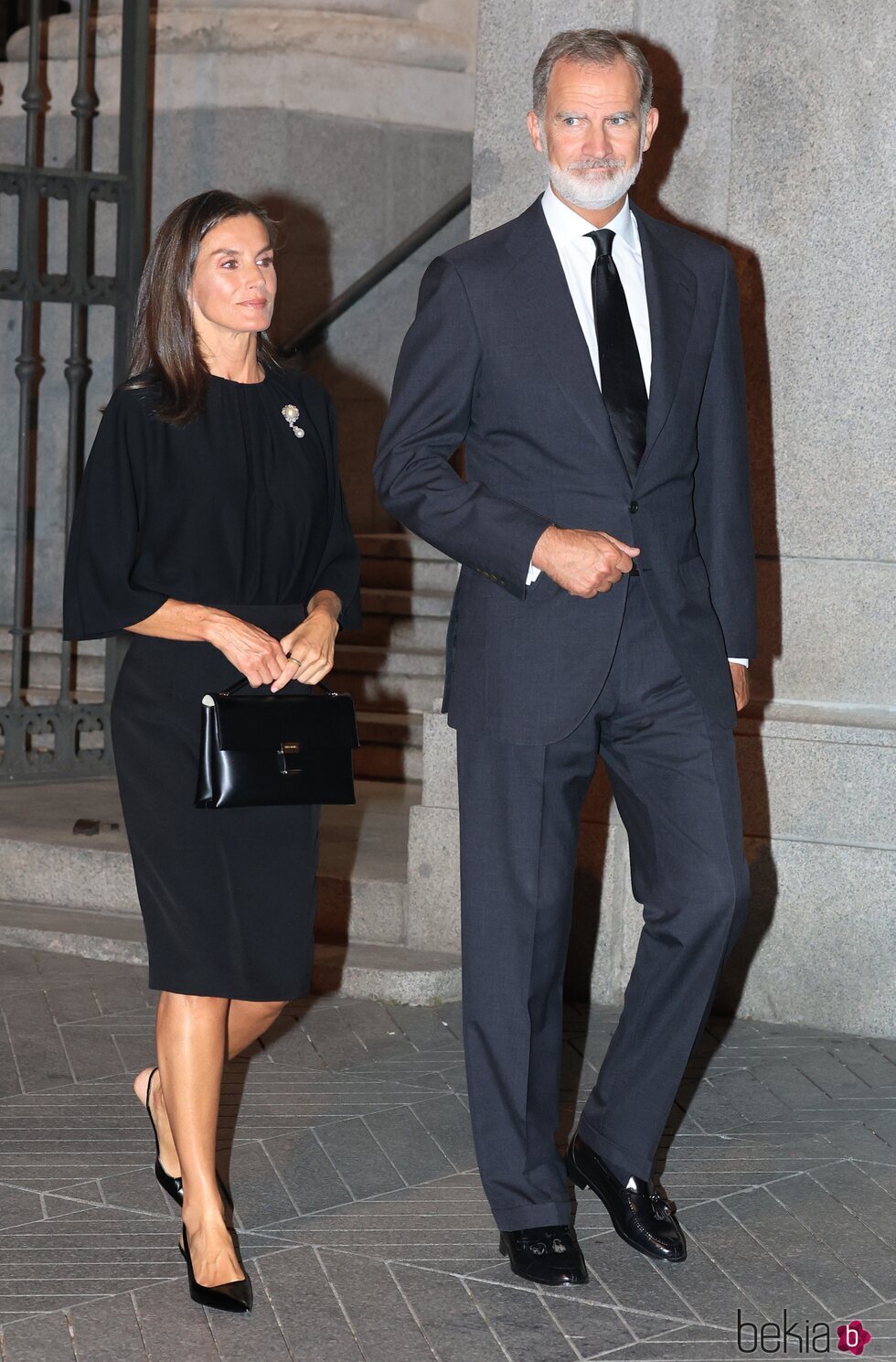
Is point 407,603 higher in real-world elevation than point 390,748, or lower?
higher

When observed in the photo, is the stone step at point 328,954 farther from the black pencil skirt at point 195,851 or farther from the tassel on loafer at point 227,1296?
the tassel on loafer at point 227,1296

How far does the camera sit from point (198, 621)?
3.65 meters

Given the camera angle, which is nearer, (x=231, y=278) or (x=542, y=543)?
(x=542, y=543)

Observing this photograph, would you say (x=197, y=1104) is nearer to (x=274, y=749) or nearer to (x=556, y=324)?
(x=274, y=749)

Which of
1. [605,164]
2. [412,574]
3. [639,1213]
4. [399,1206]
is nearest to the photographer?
[605,164]

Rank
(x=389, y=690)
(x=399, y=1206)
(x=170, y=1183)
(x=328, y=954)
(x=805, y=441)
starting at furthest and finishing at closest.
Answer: (x=389, y=690), (x=328, y=954), (x=805, y=441), (x=399, y=1206), (x=170, y=1183)

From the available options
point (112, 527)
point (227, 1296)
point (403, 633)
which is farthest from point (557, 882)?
point (403, 633)

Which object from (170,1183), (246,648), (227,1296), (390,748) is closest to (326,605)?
(246,648)

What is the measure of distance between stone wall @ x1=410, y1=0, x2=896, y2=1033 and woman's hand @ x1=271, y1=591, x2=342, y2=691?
197cm

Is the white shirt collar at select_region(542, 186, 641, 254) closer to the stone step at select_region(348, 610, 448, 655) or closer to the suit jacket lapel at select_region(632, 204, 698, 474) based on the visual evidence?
the suit jacket lapel at select_region(632, 204, 698, 474)

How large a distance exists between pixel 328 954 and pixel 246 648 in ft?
7.98

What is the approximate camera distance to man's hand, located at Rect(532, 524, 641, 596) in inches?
138

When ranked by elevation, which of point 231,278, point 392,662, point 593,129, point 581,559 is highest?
point 593,129

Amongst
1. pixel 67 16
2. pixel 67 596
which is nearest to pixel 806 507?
pixel 67 596
